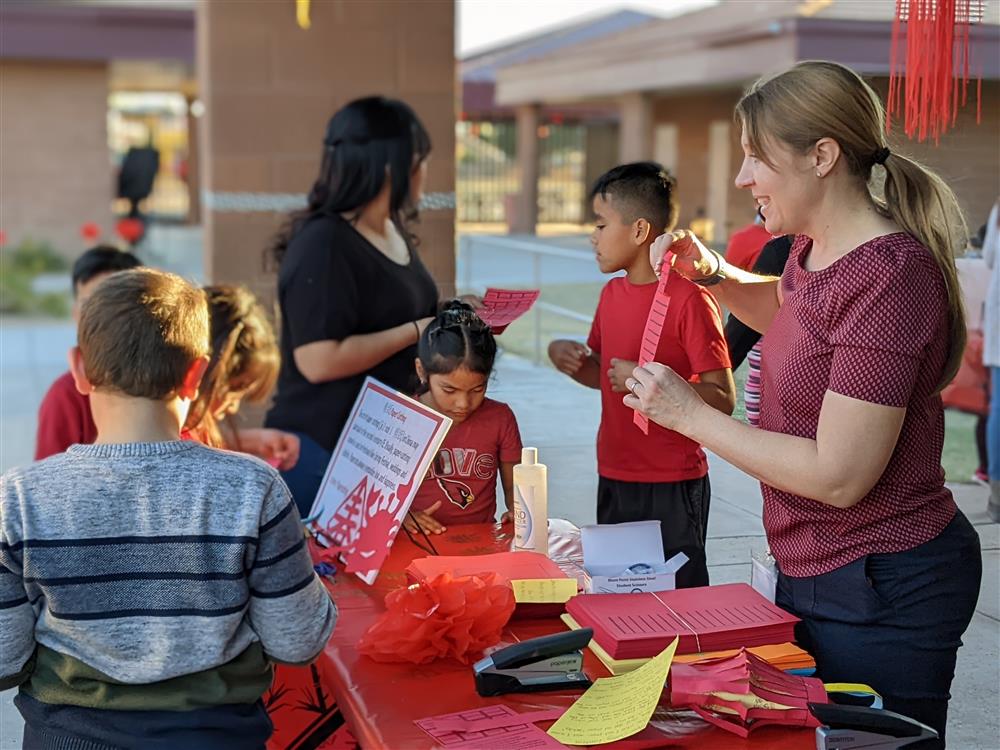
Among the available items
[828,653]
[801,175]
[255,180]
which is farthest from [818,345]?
[255,180]

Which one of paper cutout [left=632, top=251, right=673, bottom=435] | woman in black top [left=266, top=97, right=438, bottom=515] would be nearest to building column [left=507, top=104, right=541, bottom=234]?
woman in black top [left=266, top=97, right=438, bottom=515]

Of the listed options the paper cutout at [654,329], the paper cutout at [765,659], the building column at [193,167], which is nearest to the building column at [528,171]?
the building column at [193,167]

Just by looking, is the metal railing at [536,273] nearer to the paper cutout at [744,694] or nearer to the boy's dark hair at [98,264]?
the boy's dark hair at [98,264]

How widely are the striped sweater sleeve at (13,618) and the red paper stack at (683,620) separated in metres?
0.85

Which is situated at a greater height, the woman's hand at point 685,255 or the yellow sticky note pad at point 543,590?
the woman's hand at point 685,255

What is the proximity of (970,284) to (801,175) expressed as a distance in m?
4.79

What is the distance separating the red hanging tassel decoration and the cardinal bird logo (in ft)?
4.06

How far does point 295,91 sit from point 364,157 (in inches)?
94.2

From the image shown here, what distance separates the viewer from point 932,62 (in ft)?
8.31

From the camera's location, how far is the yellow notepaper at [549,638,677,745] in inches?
63.0

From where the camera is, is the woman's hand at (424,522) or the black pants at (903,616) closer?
the black pants at (903,616)

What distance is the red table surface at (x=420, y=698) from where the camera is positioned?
1635mm

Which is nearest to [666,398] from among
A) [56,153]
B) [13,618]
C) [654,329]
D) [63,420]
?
[654,329]

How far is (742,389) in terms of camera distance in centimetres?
283
